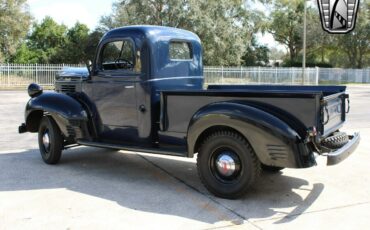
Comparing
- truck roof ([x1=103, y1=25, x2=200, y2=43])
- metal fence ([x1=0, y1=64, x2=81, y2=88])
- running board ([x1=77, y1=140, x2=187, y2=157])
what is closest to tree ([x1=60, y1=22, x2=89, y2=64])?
metal fence ([x1=0, y1=64, x2=81, y2=88])

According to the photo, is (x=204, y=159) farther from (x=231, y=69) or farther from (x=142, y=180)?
(x=231, y=69)

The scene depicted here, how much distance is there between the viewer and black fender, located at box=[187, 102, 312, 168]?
4891mm

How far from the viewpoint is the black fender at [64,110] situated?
680 centimetres

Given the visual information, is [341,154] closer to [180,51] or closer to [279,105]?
[279,105]

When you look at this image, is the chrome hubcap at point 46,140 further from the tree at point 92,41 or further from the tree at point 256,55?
the tree at point 256,55

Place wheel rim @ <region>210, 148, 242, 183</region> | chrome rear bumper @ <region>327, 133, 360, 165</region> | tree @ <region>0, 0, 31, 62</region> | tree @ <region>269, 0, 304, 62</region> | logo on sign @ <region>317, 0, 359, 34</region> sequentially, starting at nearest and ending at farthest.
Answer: chrome rear bumper @ <region>327, 133, 360, 165</region> < wheel rim @ <region>210, 148, 242, 183</region> < logo on sign @ <region>317, 0, 359, 34</region> < tree @ <region>0, 0, 31, 62</region> < tree @ <region>269, 0, 304, 62</region>

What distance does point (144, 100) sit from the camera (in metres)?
6.23

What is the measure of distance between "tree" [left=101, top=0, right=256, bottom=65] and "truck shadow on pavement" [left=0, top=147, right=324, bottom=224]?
25.6 meters

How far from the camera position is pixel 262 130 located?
16.4 feet

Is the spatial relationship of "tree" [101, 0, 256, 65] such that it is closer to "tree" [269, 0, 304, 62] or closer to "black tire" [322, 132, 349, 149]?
"tree" [269, 0, 304, 62]

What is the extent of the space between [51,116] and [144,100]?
5.87ft

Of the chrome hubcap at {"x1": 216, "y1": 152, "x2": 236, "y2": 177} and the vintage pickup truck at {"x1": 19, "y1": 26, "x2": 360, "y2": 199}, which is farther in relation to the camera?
the chrome hubcap at {"x1": 216, "y1": 152, "x2": 236, "y2": 177}

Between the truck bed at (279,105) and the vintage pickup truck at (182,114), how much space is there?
11 millimetres

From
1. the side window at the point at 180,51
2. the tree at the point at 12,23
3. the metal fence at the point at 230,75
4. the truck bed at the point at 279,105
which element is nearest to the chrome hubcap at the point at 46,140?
the truck bed at the point at 279,105
